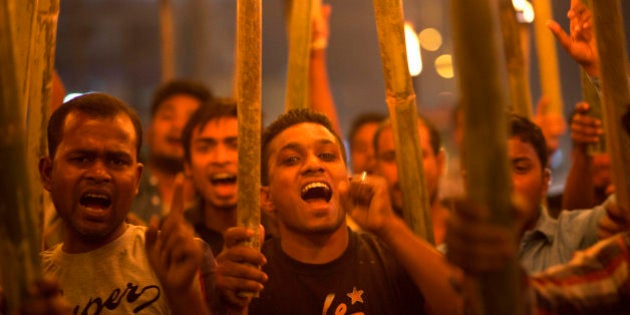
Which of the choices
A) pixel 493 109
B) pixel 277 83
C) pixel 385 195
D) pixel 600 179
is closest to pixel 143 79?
pixel 277 83

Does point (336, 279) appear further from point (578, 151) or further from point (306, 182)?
point (578, 151)

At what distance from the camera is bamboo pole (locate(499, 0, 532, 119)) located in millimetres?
2986

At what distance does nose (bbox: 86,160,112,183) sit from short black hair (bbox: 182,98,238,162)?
991 mm

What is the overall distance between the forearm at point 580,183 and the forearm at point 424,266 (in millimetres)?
988

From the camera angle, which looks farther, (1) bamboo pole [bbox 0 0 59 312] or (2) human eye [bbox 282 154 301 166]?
(2) human eye [bbox 282 154 301 166]

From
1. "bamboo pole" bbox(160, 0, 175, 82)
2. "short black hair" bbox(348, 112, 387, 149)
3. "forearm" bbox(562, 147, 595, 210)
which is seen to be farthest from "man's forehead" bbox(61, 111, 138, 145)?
"bamboo pole" bbox(160, 0, 175, 82)

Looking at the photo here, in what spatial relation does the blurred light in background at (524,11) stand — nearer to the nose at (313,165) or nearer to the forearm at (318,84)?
the forearm at (318,84)

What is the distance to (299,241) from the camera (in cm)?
251

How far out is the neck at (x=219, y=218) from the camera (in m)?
3.17

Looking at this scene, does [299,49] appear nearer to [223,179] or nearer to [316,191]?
[316,191]

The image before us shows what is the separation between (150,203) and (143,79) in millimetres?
6790

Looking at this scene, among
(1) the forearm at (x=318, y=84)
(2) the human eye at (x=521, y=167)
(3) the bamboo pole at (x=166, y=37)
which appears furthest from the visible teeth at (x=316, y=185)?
(3) the bamboo pole at (x=166, y=37)

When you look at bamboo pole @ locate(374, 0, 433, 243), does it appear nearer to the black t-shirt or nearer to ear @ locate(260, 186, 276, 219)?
the black t-shirt

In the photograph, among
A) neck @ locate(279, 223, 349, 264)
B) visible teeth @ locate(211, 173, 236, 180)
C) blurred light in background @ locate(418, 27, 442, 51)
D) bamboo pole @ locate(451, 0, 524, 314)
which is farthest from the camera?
blurred light in background @ locate(418, 27, 442, 51)
